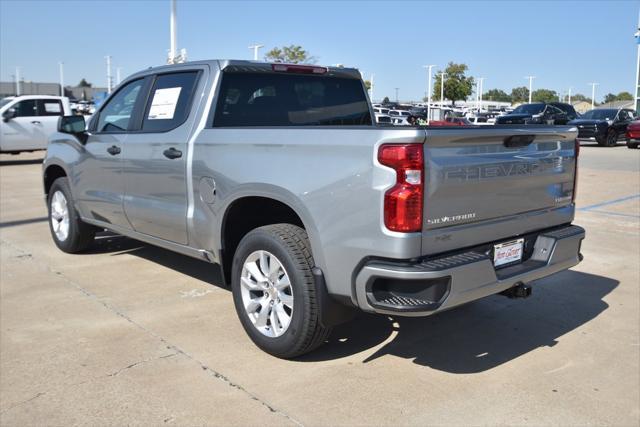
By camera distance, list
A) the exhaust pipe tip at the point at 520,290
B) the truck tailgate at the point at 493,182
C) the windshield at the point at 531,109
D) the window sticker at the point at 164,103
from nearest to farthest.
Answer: the truck tailgate at the point at 493,182
the exhaust pipe tip at the point at 520,290
the window sticker at the point at 164,103
the windshield at the point at 531,109

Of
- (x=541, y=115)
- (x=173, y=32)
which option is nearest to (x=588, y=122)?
(x=541, y=115)

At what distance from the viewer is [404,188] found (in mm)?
3232

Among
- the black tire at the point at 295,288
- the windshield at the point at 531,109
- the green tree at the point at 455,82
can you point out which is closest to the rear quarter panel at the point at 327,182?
the black tire at the point at 295,288

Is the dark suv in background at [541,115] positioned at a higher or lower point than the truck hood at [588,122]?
higher

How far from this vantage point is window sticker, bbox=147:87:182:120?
5.02 metres

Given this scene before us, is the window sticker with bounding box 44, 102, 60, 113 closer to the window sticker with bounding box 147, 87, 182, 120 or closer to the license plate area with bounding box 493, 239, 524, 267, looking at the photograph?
the window sticker with bounding box 147, 87, 182, 120

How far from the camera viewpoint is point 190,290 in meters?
5.51

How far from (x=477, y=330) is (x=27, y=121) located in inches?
655

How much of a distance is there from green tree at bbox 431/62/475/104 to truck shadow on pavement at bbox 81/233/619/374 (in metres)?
74.1

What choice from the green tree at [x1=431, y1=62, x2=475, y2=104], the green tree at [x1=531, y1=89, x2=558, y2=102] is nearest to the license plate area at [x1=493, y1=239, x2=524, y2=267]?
the green tree at [x1=431, y1=62, x2=475, y2=104]

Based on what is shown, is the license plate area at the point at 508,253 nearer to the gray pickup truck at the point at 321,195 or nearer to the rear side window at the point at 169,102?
the gray pickup truck at the point at 321,195

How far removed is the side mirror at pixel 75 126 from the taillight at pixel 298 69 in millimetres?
2265

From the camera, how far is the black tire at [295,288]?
3.70 meters

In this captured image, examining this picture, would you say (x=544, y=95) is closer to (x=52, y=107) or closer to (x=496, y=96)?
(x=496, y=96)
